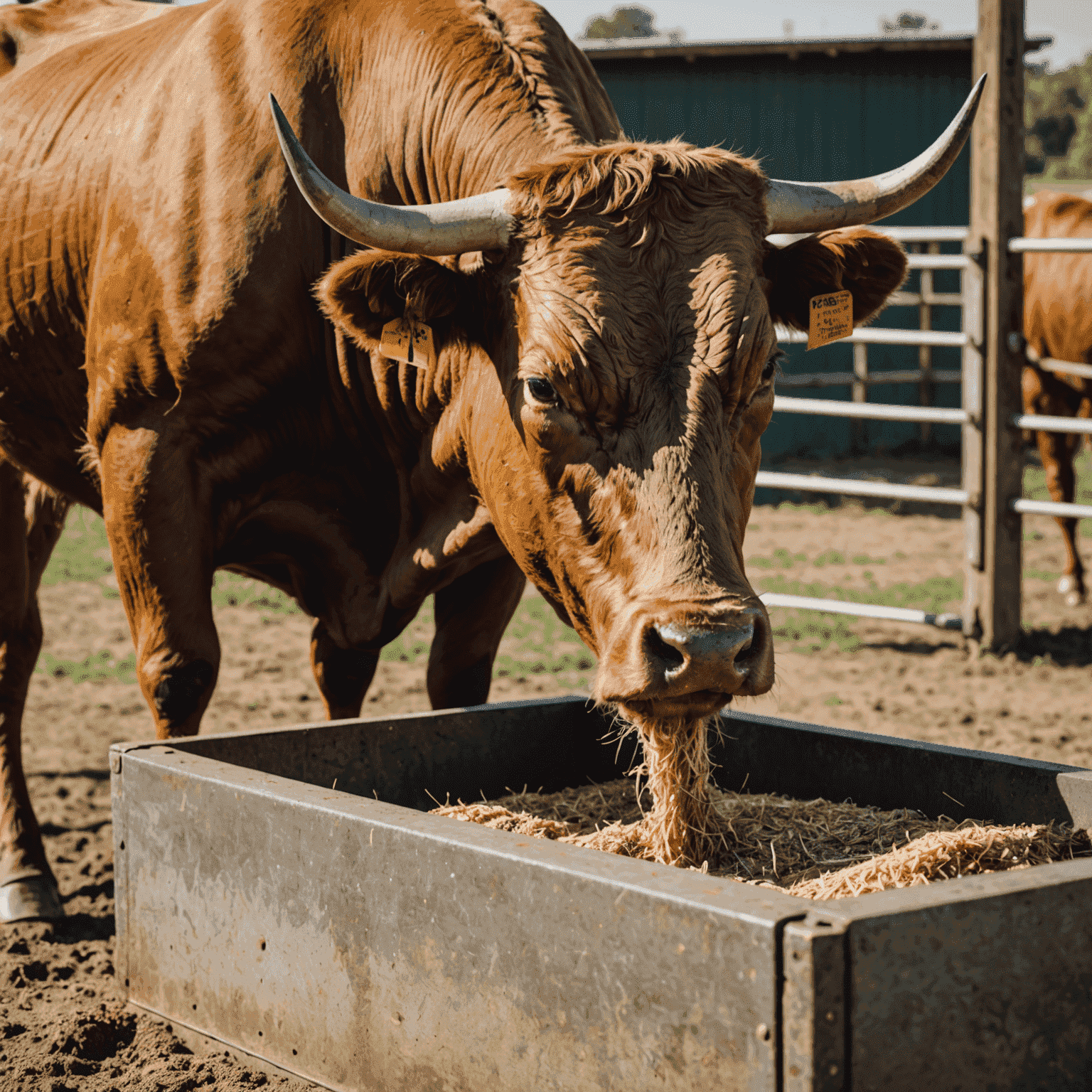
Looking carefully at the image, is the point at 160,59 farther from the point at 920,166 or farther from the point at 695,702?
the point at 695,702

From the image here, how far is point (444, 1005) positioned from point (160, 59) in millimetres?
2751

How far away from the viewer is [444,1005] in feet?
7.43

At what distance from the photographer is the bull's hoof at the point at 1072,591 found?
25.9 feet

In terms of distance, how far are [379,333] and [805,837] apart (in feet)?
4.61

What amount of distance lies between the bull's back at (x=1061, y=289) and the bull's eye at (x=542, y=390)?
667 cm

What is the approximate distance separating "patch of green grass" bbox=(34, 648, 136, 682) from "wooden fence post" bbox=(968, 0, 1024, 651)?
410cm

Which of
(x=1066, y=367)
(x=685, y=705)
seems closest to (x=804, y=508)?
(x=1066, y=367)

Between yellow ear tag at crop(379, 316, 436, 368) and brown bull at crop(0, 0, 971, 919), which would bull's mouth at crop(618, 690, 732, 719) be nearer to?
brown bull at crop(0, 0, 971, 919)

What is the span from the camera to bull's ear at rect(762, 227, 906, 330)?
10.2 ft

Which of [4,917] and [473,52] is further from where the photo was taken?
[4,917]

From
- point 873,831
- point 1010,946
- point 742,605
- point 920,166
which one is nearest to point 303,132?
point 920,166

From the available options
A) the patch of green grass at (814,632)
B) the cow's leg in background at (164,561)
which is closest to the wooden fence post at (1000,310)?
the patch of green grass at (814,632)

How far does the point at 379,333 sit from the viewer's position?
310cm

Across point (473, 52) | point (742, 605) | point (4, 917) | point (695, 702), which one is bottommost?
point (4, 917)
